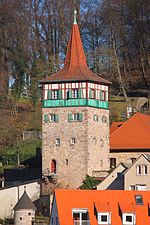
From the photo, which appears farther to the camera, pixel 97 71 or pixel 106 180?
pixel 97 71

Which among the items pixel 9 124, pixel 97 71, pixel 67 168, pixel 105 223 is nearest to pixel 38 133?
pixel 9 124

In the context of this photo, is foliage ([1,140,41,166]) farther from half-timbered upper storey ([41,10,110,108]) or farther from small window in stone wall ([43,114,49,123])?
half-timbered upper storey ([41,10,110,108])

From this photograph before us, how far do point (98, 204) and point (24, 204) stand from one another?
311 inches

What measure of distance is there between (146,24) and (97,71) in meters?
6.75

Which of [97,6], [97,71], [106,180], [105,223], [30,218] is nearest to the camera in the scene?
[105,223]

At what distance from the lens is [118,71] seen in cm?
10838

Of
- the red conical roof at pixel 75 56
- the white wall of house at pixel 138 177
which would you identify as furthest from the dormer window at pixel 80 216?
the red conical roof at pixel 75 56

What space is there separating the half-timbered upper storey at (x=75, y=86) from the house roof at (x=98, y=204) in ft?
49.4

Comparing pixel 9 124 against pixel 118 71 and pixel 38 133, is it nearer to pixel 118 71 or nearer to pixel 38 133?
pixel 38 133

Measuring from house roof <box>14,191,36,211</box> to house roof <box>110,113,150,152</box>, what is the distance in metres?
12.0

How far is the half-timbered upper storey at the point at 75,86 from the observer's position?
3327 inches

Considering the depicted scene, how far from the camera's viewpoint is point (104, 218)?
224 feet

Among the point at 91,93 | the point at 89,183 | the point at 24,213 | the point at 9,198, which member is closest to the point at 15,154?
the point at 91,93

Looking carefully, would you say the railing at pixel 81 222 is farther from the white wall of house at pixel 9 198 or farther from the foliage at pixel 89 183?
the foliage at pixel 89 183
